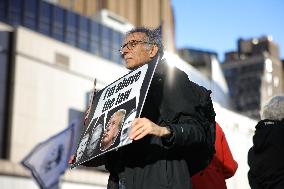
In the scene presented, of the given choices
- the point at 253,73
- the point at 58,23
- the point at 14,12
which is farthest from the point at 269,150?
the point at 253,73

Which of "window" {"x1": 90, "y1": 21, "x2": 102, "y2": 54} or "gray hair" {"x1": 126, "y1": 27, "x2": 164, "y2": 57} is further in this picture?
"window" {"x1": 90, "y1": 21, "x2": 102, "y2": 54}

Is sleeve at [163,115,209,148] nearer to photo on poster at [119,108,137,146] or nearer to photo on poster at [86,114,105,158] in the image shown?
photo on poster at [119,108,137,146]

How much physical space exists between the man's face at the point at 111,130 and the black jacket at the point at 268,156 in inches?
61.1

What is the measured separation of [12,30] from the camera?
39.5m

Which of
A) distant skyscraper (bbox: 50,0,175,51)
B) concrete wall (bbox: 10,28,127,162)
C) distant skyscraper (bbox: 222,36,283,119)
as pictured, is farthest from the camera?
distant skyscraper (bbox: 50,0,175,51)

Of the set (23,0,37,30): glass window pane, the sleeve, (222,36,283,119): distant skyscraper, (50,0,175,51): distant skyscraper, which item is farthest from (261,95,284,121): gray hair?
(222,36,283,119): distant skyscraper

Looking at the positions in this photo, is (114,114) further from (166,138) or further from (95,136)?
(166,138)

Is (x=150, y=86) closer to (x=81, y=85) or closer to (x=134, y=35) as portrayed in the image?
(x=134, y=35)

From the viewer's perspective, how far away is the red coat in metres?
3.96

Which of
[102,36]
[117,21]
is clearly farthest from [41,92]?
[117,21]

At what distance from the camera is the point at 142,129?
262 centimetres

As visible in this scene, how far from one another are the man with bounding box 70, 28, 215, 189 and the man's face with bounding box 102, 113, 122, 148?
0.48 feet

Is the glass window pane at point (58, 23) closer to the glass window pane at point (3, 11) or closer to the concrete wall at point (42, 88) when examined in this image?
the glass window pane at point (3, 11)

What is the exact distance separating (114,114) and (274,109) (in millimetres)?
1642
